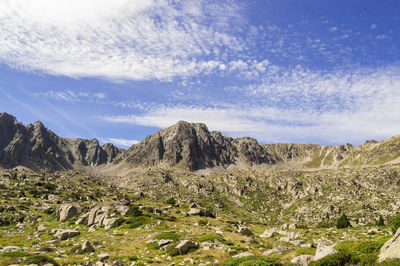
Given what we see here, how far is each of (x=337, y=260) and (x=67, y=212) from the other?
172 feet

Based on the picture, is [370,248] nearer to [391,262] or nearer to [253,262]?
[391,262]

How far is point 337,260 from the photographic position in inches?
653

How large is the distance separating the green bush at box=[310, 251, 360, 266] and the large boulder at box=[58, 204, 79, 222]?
50.5 metres

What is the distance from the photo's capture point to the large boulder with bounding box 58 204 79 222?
49469 mm

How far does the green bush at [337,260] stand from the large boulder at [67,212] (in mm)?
50511

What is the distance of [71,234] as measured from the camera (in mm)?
35938

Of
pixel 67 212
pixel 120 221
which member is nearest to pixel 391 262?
pixel 120 221

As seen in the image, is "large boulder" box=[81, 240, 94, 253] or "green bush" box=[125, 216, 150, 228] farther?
"green bush" box=[125, 216, 150, 228]

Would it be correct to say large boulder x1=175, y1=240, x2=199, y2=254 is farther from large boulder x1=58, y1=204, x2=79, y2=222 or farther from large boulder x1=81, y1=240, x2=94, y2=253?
large boulder x1=58, y1=204, x2=79, y2=222

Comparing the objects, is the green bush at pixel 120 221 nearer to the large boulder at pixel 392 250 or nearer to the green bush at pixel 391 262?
the large boulder at pixel 392 250

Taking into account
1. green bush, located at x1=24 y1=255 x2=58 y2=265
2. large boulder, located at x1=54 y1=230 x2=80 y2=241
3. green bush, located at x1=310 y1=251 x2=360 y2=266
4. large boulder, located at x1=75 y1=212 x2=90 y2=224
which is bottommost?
large boulder, located at x1=75 y1=212 x2=90 y2=224

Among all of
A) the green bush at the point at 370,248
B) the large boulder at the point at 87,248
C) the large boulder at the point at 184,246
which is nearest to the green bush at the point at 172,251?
the large boulder at the point at 184,246

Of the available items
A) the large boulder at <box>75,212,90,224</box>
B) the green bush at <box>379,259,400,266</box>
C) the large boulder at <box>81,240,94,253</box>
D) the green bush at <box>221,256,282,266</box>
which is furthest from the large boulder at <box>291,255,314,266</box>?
the large boulder at <box>75,212,90,224</box>

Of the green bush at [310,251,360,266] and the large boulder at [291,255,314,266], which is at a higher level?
the green bush at [310,251,360,266]
